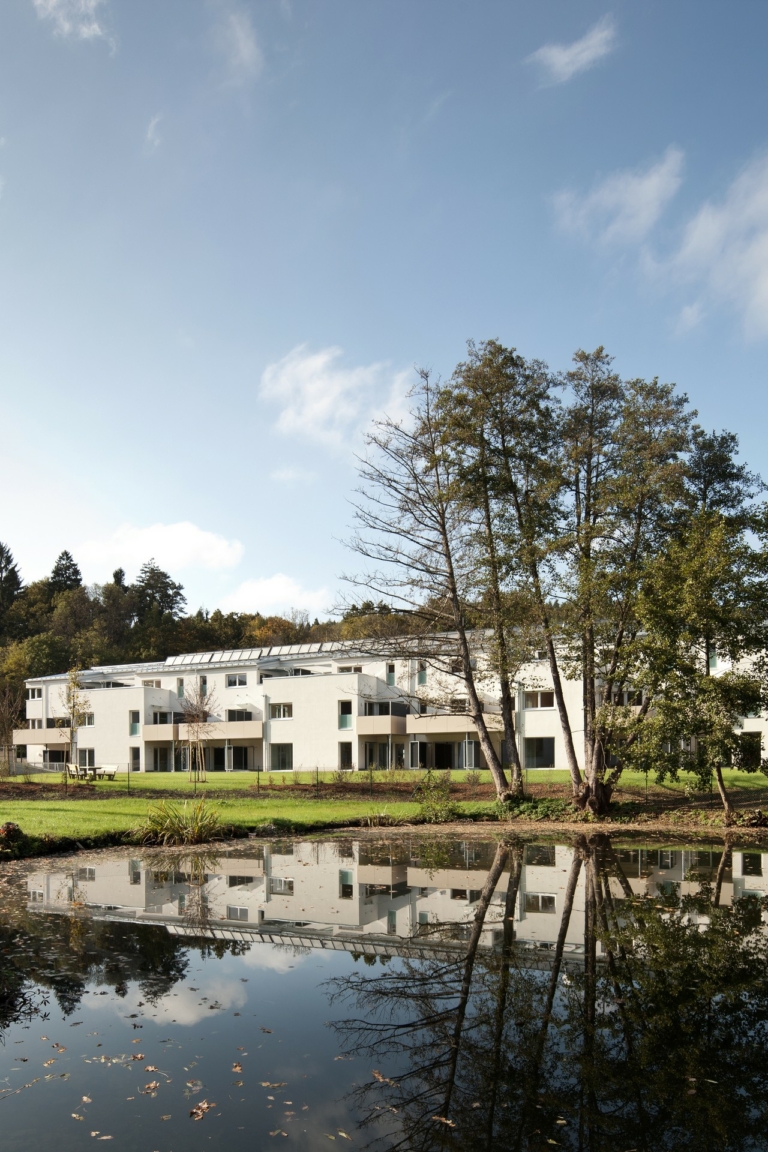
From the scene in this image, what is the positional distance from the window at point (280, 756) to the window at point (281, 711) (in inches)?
73.9

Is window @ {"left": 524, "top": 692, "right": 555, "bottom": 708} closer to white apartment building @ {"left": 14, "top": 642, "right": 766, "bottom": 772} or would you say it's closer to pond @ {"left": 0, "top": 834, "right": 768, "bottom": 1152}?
white apartment building @ {"left": 14, "top": 642, "right": 766, "bottom": 772}

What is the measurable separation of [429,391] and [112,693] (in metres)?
36.8

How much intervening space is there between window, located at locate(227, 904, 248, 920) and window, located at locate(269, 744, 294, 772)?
4021 centimetres

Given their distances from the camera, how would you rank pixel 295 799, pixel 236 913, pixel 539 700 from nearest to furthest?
pixel 236 913 → pixel 295 799 → pixel 539 700

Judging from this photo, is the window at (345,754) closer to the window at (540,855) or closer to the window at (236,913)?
the window at (540,855)

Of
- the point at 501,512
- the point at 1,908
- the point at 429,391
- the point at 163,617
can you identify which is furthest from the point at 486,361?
the point at 163,617

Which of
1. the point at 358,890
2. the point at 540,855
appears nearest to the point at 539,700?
the point at 540,855

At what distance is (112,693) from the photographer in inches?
2144

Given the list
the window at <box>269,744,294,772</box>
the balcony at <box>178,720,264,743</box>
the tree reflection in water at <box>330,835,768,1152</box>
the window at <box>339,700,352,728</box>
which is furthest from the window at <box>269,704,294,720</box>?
the tree reflection in water at <box>330,835,768,1152</box>

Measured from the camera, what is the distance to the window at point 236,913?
10305mm

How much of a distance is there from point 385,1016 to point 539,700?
119ft

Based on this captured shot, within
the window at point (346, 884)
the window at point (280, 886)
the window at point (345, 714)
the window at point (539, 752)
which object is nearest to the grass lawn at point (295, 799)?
the window at point (539, 752)

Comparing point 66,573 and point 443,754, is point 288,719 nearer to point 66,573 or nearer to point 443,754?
point 443,754

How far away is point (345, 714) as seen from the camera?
155 ft
